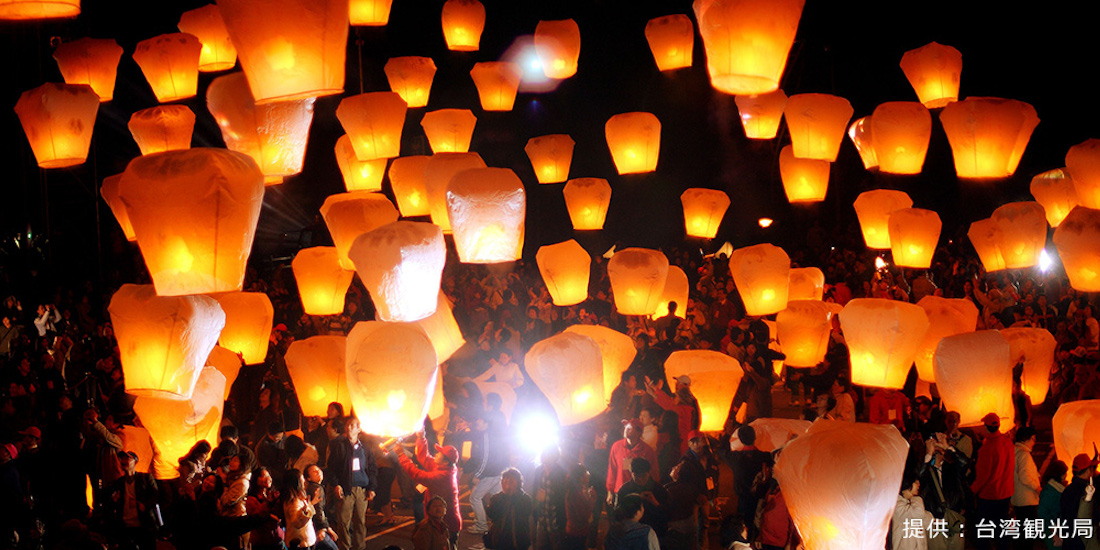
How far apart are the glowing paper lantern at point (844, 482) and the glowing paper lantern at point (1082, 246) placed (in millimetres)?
4654

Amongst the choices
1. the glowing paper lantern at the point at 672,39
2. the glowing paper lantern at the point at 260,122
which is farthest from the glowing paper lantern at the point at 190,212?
the glowing paper lantern at the point at 672,39

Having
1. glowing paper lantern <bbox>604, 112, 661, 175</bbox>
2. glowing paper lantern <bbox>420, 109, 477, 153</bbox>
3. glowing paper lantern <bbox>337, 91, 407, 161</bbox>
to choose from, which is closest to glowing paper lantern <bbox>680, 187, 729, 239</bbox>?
glowing paper lantern <bbox>604, 112, 661, 175</bbox>

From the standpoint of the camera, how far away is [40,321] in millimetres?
11828

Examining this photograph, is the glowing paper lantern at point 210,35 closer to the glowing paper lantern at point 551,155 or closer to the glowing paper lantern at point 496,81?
the glowing paper lantern at point 496,81

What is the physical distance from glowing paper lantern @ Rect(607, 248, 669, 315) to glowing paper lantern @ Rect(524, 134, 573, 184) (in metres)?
2.09

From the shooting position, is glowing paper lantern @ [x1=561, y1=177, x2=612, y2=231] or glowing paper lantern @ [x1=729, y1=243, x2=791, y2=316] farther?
glowing paper lantern @ [x1=561, y1=177, x2=612, y2=231]

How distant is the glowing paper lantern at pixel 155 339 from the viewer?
582 centimetres

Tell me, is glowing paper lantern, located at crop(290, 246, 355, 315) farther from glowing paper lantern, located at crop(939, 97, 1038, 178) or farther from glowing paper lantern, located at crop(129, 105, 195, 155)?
glowing paper lantern, located at crop(939, 97, 1038, 178)

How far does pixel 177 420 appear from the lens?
23.2ft

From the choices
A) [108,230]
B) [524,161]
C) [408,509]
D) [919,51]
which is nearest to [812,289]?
[919,51]

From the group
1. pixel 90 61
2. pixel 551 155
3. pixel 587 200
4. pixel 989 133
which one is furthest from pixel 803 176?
pixel 90 61

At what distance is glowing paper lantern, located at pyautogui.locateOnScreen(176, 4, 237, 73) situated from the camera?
9.84m

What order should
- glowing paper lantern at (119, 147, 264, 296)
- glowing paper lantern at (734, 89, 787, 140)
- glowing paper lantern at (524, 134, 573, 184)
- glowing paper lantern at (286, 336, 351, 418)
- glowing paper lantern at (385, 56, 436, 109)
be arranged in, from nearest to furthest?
glowing paper lantern at (119, 147, 264, 296) < glowing paper lantern at (286, 336, 351, 418) < glowing paper lantern at (385, 56, 436, 109) < glowing paper lantern at (734, 89, 787, 140) < glowing paper lantern at (524, 134, 573, 184)

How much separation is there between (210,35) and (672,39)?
5330 mm
